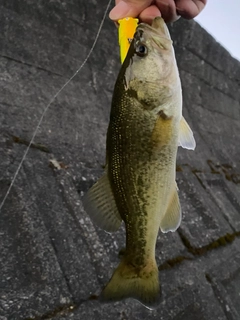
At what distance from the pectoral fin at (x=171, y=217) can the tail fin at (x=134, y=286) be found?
0.54 feet

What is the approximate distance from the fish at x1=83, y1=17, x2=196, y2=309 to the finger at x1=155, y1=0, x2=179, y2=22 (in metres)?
0.07

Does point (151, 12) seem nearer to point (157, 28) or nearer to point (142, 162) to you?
point (157, 28)

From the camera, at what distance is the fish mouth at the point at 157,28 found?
1.64 m

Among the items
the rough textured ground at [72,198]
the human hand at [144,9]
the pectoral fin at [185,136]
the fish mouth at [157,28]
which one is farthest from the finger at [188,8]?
the rough textured ground at [72,198]

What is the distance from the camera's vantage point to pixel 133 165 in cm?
164

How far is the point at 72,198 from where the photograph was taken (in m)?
2.11

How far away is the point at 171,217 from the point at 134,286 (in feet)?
1.02

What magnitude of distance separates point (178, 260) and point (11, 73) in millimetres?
1383

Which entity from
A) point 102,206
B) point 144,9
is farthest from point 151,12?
point 102,206

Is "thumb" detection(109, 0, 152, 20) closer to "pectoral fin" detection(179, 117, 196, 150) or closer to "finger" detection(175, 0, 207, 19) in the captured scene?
"finger" detection(175, 0, 207, 19)

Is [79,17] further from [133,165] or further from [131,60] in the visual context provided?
[133,165]

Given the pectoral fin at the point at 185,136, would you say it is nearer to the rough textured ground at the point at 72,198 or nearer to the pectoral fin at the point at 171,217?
the pectoral fin at the point at 171,217

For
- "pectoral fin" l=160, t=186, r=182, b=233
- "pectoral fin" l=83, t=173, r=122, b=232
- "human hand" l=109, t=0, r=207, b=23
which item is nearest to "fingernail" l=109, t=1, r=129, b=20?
"human hand" l=109, t=0, r=207, b=23

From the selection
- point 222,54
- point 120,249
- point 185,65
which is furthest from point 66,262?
point 222,54
